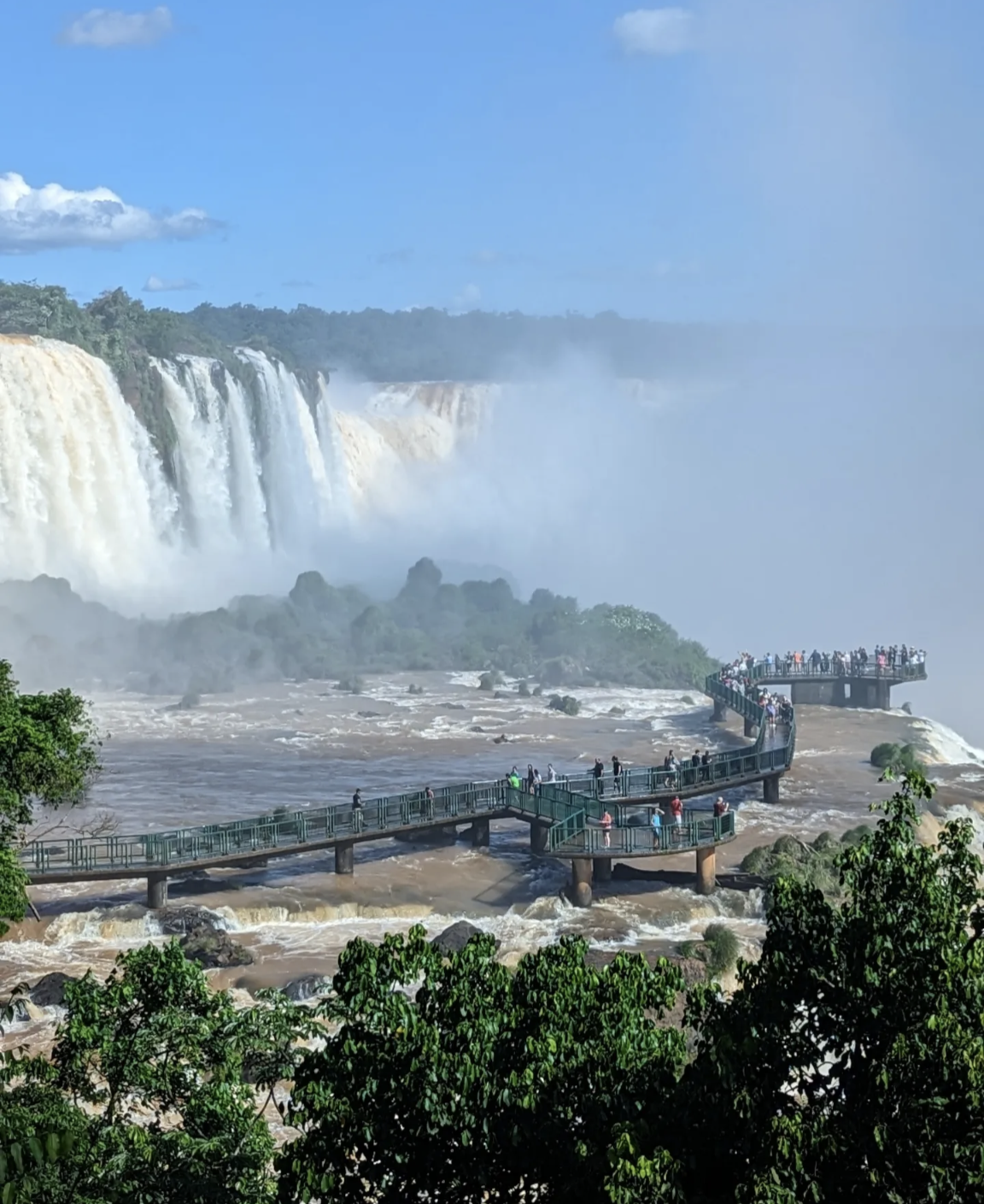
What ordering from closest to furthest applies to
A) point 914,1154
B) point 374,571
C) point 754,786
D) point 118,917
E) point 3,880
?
point 914,1154 → point 3,880 → point 118,917 → point 754,786 → point 374,571

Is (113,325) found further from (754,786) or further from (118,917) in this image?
(118,917)

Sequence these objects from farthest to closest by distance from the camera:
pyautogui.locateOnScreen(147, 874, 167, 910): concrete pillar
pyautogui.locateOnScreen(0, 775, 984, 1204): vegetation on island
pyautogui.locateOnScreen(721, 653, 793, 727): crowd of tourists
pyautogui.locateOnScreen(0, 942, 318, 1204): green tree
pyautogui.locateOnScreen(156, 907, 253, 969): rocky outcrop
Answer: pyautogui.locateOnScreen(721, 653, 793, 727): crowd of tourists, pyautogui.locateOnScreen(147, 874, 167, 910): concrete pillar, pyautogui.locateOnScreen(156, 907, 253, 969): rocky outcrop, pyautogui.locateOnScreen(0, 942, 318, 1204): green tree, pyautogui.locateOnScreen(0, 775, 984, 1204): vegetation on island

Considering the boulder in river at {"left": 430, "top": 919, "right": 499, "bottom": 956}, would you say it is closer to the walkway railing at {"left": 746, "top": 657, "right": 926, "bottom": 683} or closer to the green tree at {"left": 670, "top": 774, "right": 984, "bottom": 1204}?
the green tree at {"left": 670, "top": 774, "right": 984, "bottom": 1204}

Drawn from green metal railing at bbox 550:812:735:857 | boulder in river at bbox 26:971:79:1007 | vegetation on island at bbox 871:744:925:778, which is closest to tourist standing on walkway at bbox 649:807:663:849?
green metal railing at bbox 550:812:735:857

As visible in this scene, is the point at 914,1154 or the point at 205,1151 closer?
the point at 914,1154

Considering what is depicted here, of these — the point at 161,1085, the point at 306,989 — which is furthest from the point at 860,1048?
the point at 306,989

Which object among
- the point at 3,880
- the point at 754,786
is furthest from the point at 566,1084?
the point at 754,786
